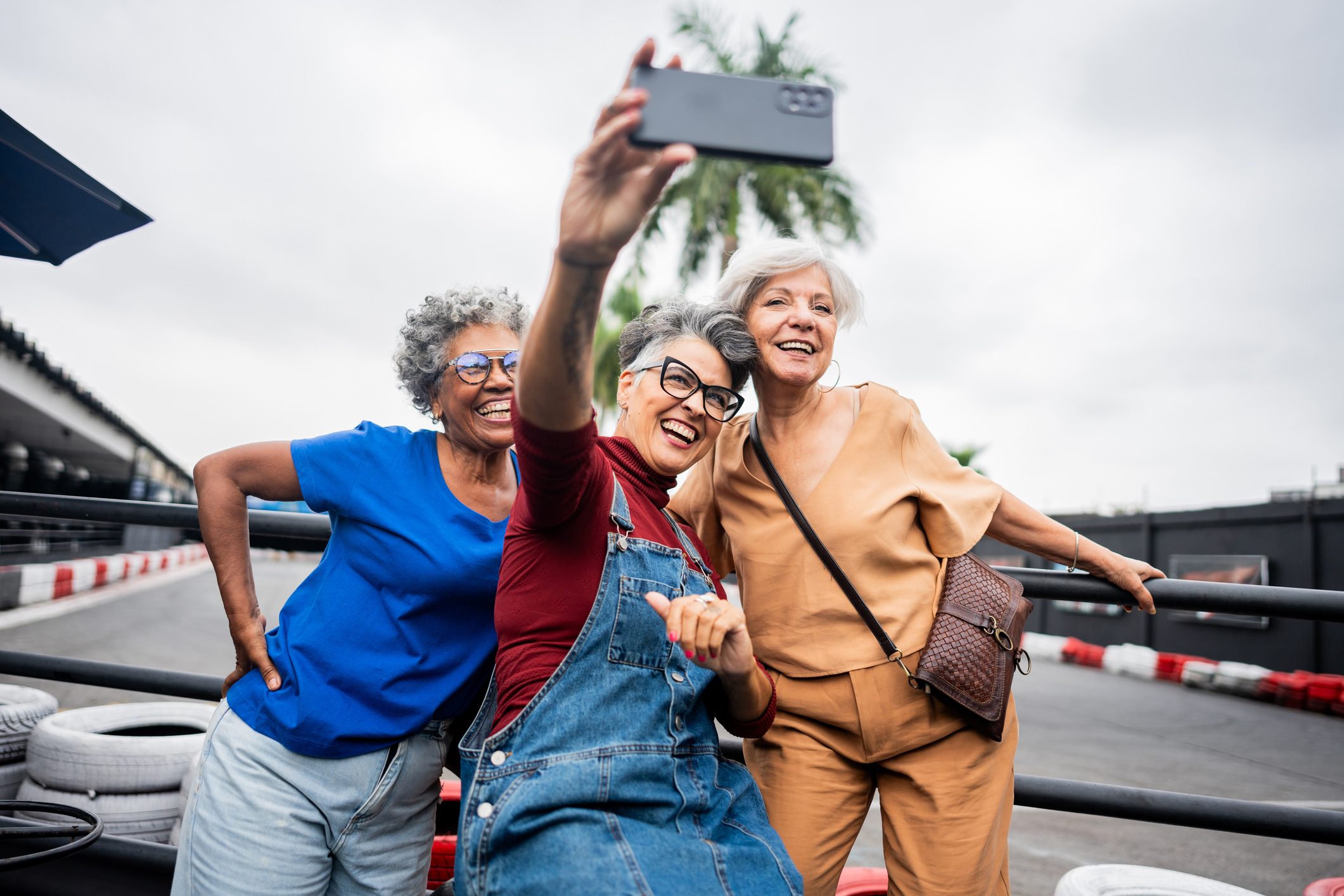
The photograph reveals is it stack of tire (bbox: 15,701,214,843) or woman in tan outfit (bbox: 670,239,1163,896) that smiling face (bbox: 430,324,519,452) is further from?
stack of tire (bbox: 15,701,214,843)

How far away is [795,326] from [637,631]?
846mm

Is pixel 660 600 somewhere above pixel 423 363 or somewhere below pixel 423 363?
below

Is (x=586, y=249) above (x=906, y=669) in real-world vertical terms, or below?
above

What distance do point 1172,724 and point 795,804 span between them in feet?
34.3

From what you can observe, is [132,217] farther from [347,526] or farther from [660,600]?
[660,600]

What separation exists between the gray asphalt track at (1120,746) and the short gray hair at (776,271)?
326cm

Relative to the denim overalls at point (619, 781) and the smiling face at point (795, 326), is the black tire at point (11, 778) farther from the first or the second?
the smiling face at point (795, 326)

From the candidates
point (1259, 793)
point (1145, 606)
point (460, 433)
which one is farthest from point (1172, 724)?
point (460, 433)

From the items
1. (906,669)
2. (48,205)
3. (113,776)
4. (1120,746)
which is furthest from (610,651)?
(1120,746)

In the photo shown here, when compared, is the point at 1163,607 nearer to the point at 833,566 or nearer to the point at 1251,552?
Result: the point at 833,566

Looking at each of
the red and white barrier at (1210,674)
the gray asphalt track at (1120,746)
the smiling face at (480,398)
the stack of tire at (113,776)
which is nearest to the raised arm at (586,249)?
the smiling face at (480,398)

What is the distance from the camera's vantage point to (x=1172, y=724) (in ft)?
32.7

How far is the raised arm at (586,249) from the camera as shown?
1.02 meters

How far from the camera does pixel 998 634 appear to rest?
1.84 m
